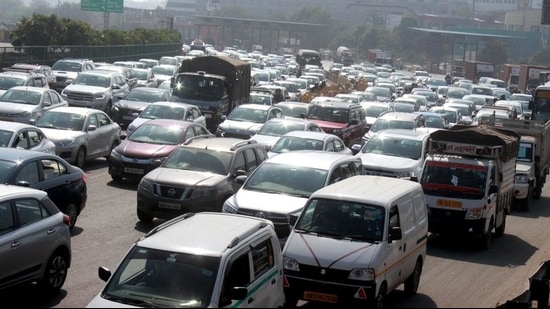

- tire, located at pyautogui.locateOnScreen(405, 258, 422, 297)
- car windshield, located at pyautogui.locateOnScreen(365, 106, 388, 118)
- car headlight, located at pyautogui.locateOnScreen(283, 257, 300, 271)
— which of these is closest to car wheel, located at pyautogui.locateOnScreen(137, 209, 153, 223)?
tire, located at pyautogui.locateOnScreen(405, 258, 422, 297)

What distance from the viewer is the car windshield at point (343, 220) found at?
13.2 meters

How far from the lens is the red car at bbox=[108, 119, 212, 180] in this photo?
74.3ft

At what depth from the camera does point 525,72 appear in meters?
86.6

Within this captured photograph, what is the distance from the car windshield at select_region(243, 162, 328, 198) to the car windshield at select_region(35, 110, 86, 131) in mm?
8817

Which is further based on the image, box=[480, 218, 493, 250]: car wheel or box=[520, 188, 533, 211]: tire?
box=[520, 188, 533, 211]: tire

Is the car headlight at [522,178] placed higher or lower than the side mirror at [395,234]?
lower

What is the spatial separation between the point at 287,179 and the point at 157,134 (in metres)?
7.62

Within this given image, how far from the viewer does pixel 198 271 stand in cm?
955

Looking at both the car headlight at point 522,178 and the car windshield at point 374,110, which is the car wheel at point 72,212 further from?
the car windshield at point 374,110

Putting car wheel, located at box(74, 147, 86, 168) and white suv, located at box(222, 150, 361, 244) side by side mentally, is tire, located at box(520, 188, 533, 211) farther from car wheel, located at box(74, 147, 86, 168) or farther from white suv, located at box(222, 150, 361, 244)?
car wheel, located at box(74, 147, 86, 168)

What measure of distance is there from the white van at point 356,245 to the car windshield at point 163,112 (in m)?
14.8

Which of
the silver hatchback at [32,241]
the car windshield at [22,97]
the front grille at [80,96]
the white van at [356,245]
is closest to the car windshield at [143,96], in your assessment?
the front grille at [80,96]

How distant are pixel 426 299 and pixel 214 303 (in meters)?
6.27

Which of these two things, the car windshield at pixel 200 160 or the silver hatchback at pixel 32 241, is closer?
the silver hatchback at pixel 32 241
